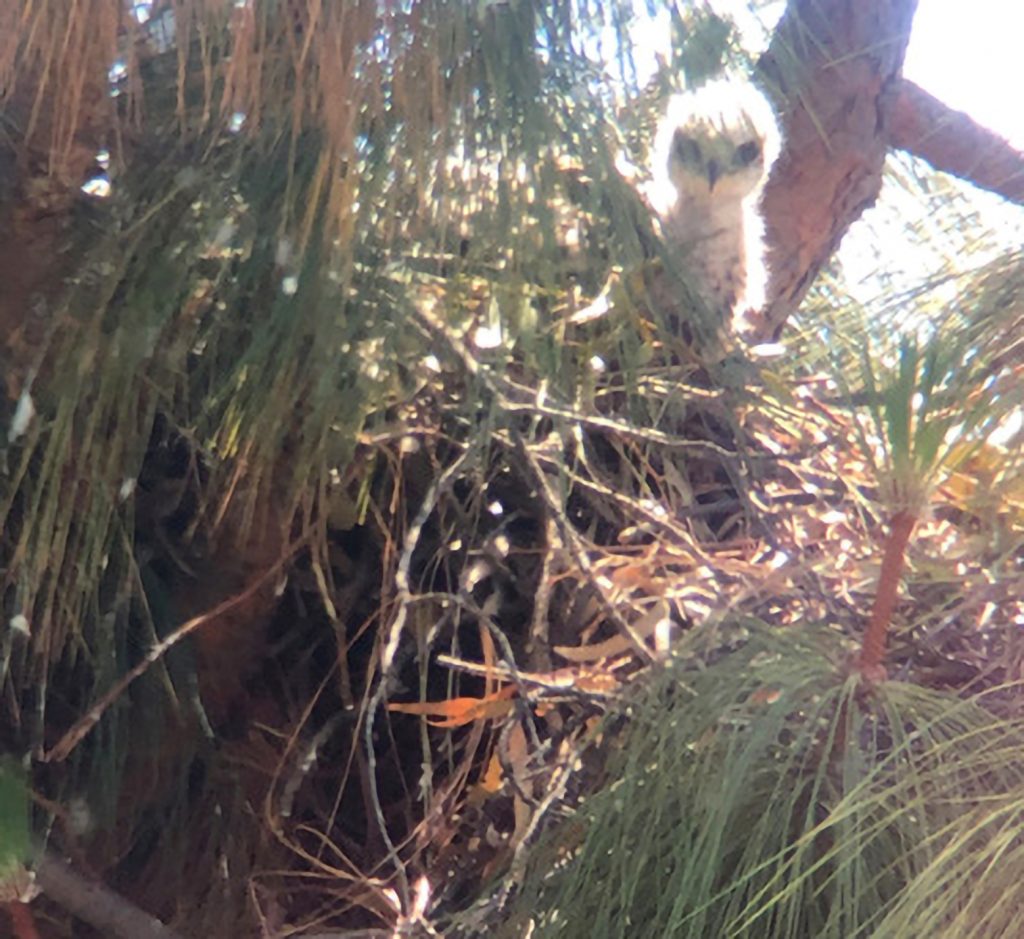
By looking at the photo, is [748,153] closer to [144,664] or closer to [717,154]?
[717,154]

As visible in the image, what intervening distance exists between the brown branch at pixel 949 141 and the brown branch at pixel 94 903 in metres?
0.77

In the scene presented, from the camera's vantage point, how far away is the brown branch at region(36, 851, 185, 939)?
93cm

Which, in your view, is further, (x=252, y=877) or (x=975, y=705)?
(x=252, y=877)

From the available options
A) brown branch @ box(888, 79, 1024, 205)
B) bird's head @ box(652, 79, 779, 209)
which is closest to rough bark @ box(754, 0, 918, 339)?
brown branch @ box(888, 79, 1024, 205)

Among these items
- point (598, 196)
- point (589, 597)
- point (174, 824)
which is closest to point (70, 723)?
point (174, 824)

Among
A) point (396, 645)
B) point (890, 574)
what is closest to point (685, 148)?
point (396, 645)

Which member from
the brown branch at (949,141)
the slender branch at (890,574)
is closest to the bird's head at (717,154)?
the brown branch at (949,141)

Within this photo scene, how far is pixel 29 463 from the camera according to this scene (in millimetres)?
915

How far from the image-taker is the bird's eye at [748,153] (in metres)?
1.69

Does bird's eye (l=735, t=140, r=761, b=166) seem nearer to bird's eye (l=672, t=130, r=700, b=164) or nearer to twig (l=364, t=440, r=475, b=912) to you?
bird's eye (l=672, t=130, r=700, b=164)

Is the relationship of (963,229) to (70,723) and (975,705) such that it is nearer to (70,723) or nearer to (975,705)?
(975,705)

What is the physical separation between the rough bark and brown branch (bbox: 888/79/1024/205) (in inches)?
1.3

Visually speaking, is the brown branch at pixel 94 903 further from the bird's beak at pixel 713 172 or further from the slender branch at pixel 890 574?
the bird's beak at pixel 713 172

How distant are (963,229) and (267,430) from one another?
47cm
